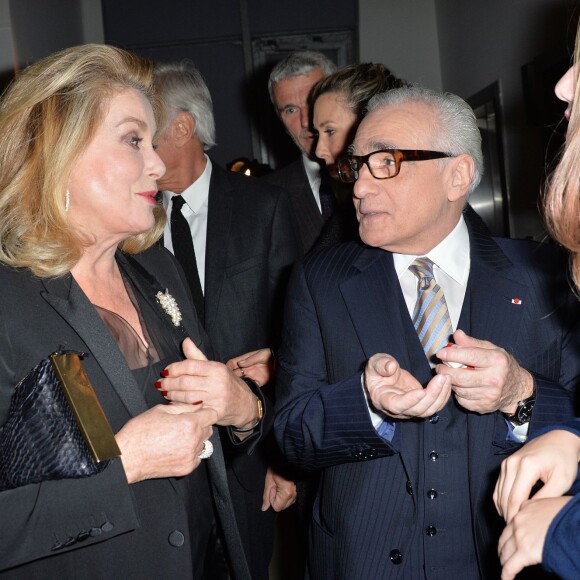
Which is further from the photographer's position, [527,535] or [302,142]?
[302,142]

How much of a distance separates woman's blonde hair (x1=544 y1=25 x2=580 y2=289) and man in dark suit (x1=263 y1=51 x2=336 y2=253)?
2.05 metres

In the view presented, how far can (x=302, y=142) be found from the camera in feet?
12.1

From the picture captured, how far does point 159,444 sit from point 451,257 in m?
1.01

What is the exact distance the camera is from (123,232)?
1871 millimetres

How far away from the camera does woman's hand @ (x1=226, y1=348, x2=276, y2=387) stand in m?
2.83

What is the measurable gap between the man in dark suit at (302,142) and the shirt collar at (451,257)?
4.27 feet

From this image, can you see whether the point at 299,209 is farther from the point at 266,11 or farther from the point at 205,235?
the point at 266,11

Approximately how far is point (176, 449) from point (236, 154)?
18.1 feet

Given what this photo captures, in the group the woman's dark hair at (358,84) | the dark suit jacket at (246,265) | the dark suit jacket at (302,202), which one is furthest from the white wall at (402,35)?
the dark suit jacket at (246,265)

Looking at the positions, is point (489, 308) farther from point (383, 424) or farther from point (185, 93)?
point (185, 93)

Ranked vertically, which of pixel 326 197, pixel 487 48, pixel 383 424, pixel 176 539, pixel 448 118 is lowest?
pixel 176 539

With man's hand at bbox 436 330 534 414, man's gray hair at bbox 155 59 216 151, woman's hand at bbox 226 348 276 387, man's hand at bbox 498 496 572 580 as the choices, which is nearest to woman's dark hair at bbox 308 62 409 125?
man's gray hair at bbox 155 59 216 151

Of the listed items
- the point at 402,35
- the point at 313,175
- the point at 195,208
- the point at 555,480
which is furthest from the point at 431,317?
the point at 402,35

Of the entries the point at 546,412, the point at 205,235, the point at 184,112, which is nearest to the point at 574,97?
the point at 546,412
